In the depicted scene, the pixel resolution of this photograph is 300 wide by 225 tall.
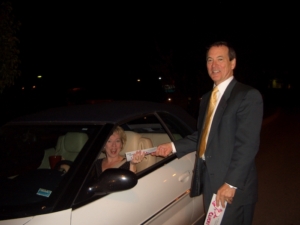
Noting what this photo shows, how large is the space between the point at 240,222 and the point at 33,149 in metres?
2.07

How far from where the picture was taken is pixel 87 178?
2.20 meters

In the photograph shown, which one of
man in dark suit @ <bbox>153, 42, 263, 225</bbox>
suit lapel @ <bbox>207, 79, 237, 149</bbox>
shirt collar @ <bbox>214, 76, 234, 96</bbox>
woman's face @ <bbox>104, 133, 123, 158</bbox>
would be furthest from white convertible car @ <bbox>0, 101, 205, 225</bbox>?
shirt collar @ <bbox>214, 76, 234, 96</bbox>

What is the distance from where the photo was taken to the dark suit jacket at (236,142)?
7.13 ft

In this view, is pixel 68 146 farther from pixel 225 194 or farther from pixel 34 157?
pixel 225 194

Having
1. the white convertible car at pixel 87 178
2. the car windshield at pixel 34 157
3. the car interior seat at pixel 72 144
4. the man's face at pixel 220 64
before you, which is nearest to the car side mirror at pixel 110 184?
the white convertible car at pixel 87 178

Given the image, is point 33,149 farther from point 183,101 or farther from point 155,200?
point 183,101

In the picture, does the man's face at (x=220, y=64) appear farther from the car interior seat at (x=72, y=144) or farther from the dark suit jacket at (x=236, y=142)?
the car interior seat at (x=72, y=144)

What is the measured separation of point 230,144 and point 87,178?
1.01 metres

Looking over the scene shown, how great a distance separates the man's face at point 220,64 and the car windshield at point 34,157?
3.24 feet

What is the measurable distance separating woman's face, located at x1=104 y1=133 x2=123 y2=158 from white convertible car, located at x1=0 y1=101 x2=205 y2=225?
0.82 feet

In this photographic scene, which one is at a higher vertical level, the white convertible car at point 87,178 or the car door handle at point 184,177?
the white convertible car at point 87,178

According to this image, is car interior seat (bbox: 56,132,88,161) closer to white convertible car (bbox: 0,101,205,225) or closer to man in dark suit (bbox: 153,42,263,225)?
white convertible car (bbox: 0,101,205,225)

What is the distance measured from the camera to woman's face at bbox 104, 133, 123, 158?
124 inches

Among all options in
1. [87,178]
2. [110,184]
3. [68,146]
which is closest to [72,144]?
[68,146]
